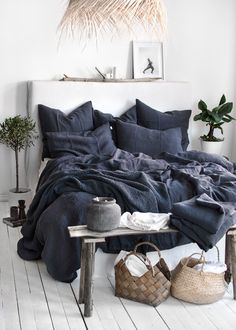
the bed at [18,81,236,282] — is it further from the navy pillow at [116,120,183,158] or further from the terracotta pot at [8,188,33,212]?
the terracotta pot at [8,188,33,212]

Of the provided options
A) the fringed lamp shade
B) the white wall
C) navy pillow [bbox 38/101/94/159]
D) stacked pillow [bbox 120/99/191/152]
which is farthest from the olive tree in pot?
the fringed lamp shade

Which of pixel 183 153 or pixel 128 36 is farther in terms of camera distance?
pixel 128 36

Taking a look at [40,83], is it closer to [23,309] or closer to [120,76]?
[120,76]

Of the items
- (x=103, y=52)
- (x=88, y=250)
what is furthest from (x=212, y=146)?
(x=88, y=250)

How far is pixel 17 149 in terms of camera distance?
16.8 feet

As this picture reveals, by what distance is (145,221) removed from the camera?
121 inches

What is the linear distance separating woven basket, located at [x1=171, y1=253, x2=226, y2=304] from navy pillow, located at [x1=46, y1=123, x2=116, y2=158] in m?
1.95

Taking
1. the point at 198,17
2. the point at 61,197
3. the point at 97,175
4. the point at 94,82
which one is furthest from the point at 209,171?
the point at 198,17

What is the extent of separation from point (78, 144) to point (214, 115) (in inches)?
66.2

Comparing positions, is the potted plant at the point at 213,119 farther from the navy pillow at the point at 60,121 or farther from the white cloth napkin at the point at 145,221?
the white cloth napkin at the point at 145,221

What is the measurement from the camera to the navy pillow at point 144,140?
5234 mm

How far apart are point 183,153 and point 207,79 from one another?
4.70 ft

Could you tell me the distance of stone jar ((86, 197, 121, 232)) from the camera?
290 centimetres

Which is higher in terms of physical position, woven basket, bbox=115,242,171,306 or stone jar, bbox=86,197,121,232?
stone jar, bbox=86,197,121,232
